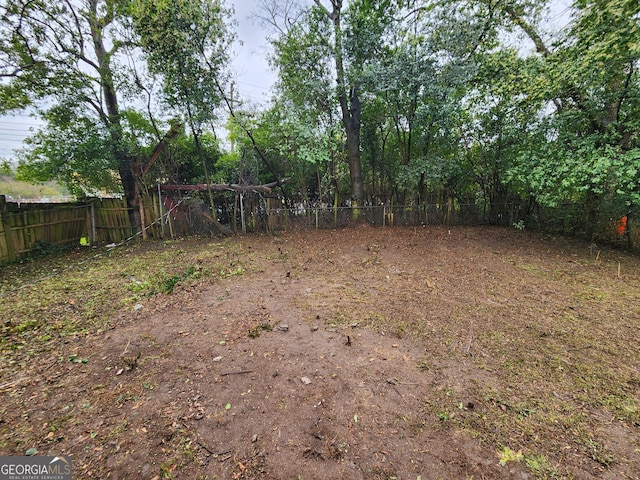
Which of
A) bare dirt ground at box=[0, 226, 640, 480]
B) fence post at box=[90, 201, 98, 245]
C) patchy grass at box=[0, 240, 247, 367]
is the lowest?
bare dirt ground at box=[0, 226, 640, 480]

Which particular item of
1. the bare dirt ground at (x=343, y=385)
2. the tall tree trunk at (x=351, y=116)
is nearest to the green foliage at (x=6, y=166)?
the bare dirt ground at (x=343, y=385)

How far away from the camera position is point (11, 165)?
27.2 ft

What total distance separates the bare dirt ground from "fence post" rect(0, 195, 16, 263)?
3221 millimetres

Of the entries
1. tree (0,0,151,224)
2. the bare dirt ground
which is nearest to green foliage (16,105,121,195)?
tree (0,0,151,224)

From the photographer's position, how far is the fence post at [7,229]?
5820 mm

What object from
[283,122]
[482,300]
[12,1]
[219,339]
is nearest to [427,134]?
[283,122]

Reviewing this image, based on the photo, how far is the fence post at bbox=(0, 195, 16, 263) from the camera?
582 cm

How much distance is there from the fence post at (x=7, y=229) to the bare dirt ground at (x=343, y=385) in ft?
10.6

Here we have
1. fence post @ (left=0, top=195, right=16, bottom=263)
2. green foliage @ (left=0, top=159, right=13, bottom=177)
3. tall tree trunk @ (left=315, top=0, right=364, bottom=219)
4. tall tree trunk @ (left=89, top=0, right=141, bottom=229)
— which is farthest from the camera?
green foliage @ (left=0, top=159, right=13, bottom=177)

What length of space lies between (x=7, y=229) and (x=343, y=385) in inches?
327

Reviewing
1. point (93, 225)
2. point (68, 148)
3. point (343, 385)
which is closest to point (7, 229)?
point (93, 225)

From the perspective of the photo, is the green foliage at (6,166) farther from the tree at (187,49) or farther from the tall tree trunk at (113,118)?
the tree at (187,49)

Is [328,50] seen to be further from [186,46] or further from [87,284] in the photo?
[87,284]

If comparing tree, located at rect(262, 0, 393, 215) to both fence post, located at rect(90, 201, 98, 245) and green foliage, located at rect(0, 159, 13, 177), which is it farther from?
green foliage, located at rect(0, 159, 13, 177)
